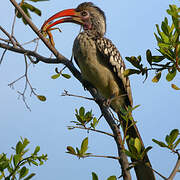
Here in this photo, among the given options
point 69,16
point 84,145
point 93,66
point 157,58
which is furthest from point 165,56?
point 69,16

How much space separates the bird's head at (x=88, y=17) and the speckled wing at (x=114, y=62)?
0.53 meters

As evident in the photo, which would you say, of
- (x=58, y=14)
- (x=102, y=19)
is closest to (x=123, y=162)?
(x=58, y=14)

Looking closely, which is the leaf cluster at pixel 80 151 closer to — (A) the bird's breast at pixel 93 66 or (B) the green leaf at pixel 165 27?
(B) the green leaf at pixel 165 27

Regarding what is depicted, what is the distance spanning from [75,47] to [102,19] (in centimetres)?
109

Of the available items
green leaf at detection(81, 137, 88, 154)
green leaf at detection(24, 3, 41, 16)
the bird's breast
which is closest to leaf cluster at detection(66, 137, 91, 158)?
green leaf at detection(81, 137, 88, 154)

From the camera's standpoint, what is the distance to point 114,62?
4.04 meters

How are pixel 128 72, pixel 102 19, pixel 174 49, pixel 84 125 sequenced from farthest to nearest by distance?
pixel 102 19 < pixel 84 125 < pixel 128 72 < pixel 174 49

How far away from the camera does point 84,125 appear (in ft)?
8.80

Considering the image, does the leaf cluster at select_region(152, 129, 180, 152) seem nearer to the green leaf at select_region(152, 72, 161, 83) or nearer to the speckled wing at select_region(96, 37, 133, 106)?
the green leaf at select_region(152, 72, 161, 83)

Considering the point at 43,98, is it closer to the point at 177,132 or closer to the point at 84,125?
the point at 84,125

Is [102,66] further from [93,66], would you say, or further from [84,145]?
[84,145]

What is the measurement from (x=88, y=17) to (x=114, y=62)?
118 centimetres

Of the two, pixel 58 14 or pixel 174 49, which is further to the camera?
pixel 58 14

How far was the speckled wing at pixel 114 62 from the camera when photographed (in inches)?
157
